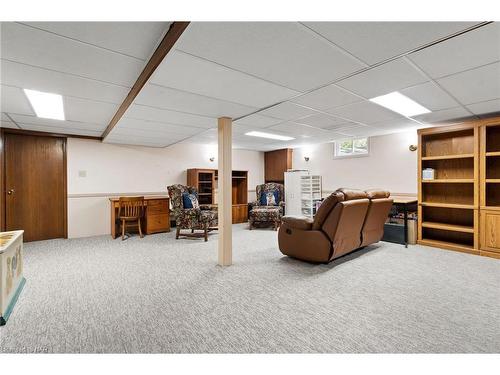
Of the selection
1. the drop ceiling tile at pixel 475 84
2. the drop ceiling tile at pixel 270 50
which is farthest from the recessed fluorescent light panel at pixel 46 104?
the drop ceiling tile at pixel 475 84

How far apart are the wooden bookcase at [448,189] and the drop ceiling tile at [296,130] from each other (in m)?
1.79

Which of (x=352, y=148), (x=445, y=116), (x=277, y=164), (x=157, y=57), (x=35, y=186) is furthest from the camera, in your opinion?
(x=277, y=164)

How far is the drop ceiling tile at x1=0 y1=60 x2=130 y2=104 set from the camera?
88.1 inches

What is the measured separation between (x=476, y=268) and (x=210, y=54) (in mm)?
4052

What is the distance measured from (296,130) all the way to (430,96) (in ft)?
7.35

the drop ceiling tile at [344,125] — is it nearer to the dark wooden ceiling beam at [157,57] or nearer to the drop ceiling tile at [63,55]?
the dark wooden ceiling beam at [157,57]

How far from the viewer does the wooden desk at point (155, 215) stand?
545 cm

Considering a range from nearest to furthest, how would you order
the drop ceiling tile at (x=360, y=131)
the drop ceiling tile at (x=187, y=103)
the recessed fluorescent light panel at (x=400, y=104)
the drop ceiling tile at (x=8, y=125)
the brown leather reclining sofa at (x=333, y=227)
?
the drop ceiling tile at (x=187, y=103), the recessed fluorescent light panel at (x=400, y=104), the brown leather reclining sofa at (x=333, y=227), the drop ceiling tile at (x=8, y=125), the drop ceiling tile at (x=360, y=131)

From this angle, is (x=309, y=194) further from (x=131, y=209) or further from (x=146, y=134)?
(x=131, y=209)

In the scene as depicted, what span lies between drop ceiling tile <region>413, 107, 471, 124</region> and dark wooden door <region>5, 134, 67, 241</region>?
22.0 ft

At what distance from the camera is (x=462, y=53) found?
199cm

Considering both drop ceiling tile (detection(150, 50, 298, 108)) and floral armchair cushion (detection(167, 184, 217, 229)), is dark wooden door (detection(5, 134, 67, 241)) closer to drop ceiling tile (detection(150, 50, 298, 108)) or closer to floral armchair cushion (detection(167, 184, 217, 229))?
floral armchair cushion (detection(167, 184, 217, 229))

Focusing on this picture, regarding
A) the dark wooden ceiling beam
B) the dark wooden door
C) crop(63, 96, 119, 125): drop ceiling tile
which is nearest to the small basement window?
the dark wooden ceiling beam

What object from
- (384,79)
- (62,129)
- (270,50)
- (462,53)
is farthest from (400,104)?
(62,129)
